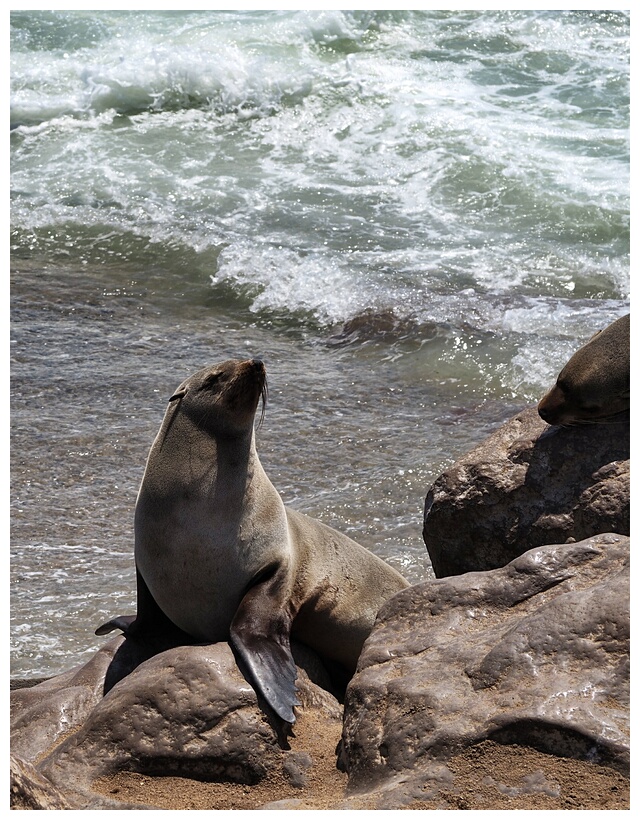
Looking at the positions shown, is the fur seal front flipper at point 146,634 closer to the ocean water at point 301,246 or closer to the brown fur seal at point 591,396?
the ocean water at point 301,246

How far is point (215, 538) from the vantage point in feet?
13.2

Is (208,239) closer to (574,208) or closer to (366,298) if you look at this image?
(366,298)

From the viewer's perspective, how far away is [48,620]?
17.6ft

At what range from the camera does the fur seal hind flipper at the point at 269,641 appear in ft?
11.5

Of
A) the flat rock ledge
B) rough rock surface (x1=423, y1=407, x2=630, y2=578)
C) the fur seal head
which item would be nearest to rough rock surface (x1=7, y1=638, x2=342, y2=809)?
the flat rock ledge

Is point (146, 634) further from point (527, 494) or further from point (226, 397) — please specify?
point (527, 494)

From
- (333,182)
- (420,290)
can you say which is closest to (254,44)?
(333,182)

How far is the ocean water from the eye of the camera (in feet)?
22.3

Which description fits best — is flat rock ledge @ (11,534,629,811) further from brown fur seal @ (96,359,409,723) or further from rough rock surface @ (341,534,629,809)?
brown fur seal @ (96,359,409,723)

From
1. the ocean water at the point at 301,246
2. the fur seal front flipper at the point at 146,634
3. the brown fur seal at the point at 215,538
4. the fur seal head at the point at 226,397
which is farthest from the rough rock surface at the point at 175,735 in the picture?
the ocean water at the point at 301,246

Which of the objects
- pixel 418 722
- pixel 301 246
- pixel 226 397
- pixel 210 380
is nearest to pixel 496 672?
pixel 418 722

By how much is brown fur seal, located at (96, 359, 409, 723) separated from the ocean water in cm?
125

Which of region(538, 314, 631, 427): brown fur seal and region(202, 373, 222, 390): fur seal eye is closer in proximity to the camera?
region(202, 373, 222, 390): fur seal eye

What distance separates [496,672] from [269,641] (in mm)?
1046
